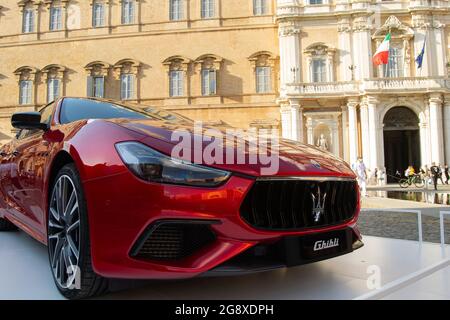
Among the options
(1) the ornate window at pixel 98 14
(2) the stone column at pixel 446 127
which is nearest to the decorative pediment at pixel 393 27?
(2) the stone column at pixel 446 127

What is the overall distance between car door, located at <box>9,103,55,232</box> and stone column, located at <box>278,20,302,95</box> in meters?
20.9

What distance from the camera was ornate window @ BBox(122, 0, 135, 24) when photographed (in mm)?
26406

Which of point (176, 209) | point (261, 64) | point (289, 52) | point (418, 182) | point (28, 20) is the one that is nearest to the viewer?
point (176, 209)

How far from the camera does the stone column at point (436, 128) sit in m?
21.2

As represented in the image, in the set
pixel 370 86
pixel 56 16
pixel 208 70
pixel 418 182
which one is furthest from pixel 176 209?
pixel 56 16

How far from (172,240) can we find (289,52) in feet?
75.1

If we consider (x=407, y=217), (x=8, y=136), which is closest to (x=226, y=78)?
(x=8, y=136)

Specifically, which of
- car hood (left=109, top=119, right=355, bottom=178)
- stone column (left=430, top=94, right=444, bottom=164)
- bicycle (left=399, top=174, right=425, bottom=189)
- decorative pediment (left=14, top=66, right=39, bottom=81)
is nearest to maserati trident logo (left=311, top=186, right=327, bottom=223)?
car hood (left=109, top=119, right=355, bottom=178)

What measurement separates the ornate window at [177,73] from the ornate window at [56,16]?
9.54m

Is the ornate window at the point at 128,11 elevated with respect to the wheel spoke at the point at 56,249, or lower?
elevated

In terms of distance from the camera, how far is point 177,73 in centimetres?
2550

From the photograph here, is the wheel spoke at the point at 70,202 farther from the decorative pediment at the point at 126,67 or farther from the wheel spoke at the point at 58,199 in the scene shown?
the decorative pediment at the point at 126,67

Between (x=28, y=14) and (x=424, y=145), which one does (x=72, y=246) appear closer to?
(x=424, y=145)

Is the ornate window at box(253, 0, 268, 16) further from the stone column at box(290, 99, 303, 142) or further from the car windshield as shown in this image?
the car windshield
